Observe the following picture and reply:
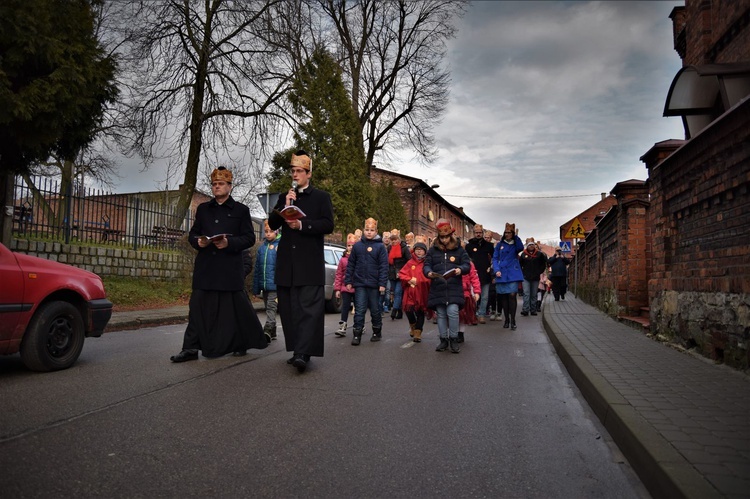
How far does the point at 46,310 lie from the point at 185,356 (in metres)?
1.51

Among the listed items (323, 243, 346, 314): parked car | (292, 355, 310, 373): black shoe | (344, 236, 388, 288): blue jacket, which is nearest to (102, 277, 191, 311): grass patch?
(323, 243, 346, 314): parked car

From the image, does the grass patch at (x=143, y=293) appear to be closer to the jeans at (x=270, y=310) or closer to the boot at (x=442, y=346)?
the jeans at (x=270, y=310)

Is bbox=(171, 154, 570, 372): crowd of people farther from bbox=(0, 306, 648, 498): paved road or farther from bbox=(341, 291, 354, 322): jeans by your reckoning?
bbox=(341, 291, 354, 322): jeans

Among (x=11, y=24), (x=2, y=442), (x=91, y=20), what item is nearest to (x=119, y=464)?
(x=2, y=442)

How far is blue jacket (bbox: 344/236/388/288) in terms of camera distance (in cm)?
920

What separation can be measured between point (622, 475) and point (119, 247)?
46.7 feet

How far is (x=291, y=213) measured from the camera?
5.91 m

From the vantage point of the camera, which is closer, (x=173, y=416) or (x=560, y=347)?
(x=173, y=416)

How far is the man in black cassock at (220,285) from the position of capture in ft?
21.6

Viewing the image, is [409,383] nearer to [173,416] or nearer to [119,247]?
[173,416]

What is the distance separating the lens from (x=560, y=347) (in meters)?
8.03

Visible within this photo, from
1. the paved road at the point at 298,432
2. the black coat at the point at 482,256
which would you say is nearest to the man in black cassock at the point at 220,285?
the paved road at the point at 298,432

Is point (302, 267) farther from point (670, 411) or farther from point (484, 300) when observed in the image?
point (484, 300)

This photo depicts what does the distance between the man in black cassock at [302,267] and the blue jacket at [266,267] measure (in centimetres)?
260
